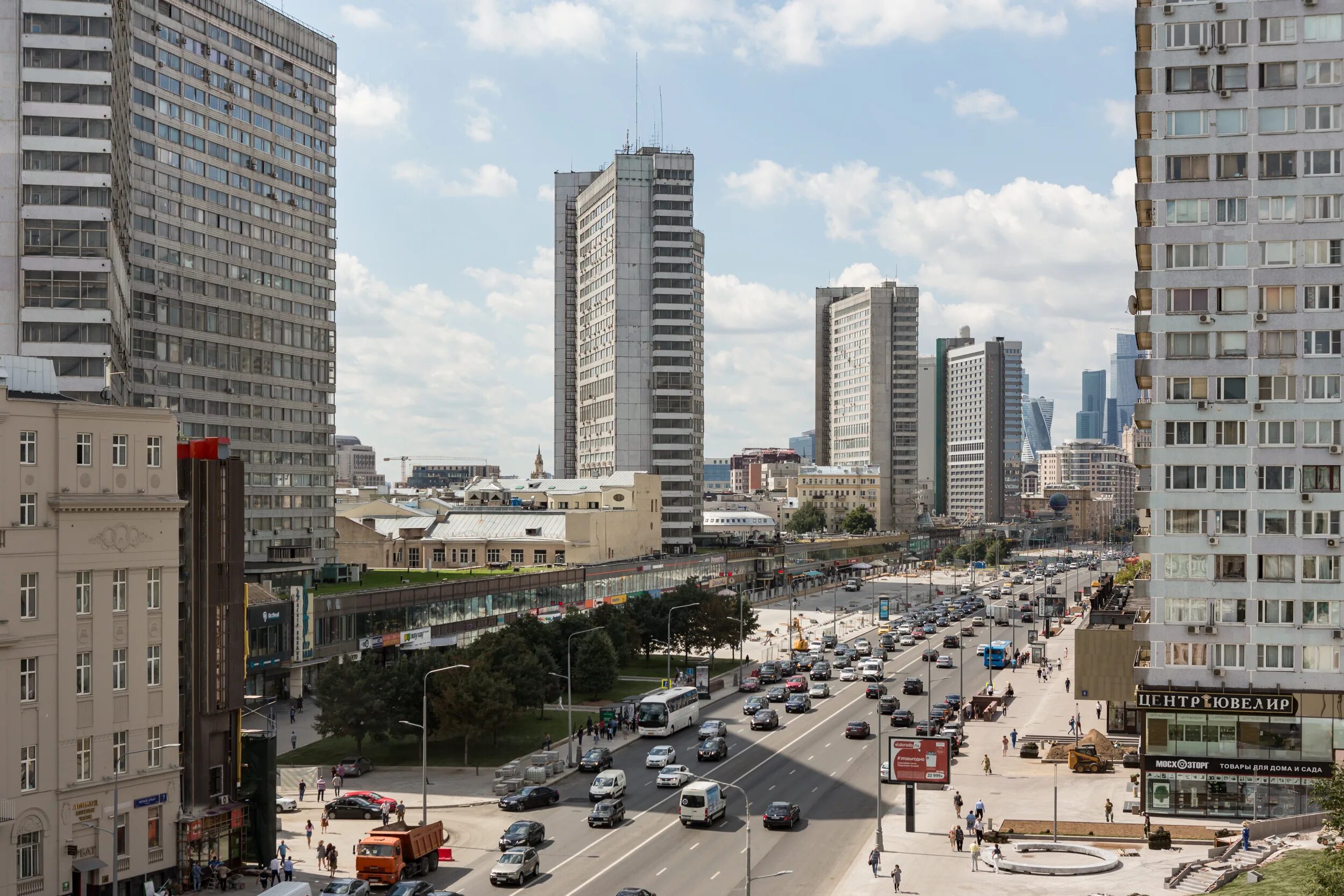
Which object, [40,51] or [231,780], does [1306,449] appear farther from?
[40,51]

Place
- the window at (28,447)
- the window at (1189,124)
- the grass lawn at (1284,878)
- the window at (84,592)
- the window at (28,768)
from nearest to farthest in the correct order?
the grass lawn at (1284,878), the window at (28,768), the window at (28,447), the window at (84,592), the window at (1189,124)

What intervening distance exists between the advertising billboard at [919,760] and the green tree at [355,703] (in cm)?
3038

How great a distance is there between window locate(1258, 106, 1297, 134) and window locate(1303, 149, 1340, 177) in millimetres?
1473

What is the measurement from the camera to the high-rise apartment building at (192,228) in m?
95.1

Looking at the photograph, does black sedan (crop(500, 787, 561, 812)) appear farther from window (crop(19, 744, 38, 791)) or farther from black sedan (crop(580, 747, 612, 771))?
window (crop(19, 744, 38, 791))

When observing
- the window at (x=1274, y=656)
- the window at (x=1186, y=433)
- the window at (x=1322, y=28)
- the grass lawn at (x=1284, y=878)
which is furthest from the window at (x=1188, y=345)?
the grass lawn at (x=1284, y=878)

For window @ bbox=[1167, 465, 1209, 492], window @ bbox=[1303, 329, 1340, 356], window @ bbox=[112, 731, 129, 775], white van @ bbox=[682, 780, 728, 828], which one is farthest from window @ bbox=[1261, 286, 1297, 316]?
window @ bbox=[112, 731, 129, 775]

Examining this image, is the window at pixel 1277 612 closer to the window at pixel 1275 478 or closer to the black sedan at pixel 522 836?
the window at pixel 1275 478

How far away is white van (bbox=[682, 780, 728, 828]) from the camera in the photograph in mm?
64375

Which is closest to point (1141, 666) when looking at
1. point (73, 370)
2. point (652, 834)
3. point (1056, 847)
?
point (1056, 847)

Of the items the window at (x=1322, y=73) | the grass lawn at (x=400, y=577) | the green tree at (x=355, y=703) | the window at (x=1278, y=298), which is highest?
the window at (x=1322, y=73)

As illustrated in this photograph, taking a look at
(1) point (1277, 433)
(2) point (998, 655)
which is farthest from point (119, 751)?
(2) point (998, 655)

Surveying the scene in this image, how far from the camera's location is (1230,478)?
212 feet

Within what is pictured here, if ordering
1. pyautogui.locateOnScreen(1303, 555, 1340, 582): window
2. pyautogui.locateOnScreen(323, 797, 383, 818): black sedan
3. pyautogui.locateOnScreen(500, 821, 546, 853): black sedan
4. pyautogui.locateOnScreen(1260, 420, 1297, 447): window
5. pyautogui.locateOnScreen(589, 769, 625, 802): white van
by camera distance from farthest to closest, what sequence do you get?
pyautogui.locateOnScreen(589, 769, 625, 802): white van → pyautogui.locateOnScreen(323, 797, 383, 818): black sedan → pyautogui.locateOnScreen(1260, 420, 1297, 447): window → pyautogui.locateOnScreen(1303, 555, 1340, 582): window → pyautogui.locateOnScreen(500, 821, 546, 853): black sedan
